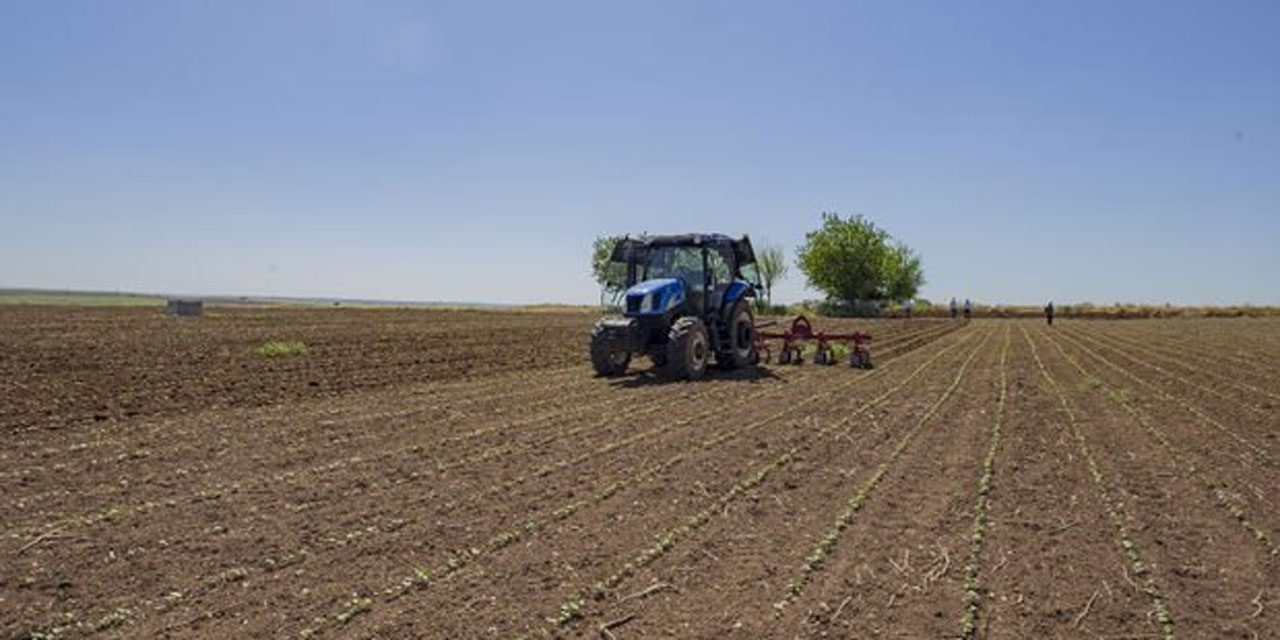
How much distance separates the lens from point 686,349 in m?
13.6

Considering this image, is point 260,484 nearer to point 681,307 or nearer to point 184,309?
point 681,307

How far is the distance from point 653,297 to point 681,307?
883 millimetres

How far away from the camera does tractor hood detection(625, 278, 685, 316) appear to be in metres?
13.7

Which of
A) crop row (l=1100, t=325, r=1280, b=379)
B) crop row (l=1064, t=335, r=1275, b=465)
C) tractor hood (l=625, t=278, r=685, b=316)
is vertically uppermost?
tractor hood (l=625, t=278, r=685, b=316)

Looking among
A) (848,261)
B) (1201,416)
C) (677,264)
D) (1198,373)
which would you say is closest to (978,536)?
(1201,416)

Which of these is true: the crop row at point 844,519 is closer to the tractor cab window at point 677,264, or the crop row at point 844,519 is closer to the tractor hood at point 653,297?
the tractor hood at point 653,297

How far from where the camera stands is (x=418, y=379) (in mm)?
14172

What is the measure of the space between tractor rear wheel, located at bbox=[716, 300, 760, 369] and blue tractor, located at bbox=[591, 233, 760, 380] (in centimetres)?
2

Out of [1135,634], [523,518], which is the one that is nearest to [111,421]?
[523,518]

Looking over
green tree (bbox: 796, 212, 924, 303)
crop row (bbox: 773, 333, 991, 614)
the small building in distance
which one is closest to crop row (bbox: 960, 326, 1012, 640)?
crop row (bbox: 773, 333, 991, 614)

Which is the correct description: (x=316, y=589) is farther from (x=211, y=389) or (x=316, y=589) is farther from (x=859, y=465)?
(x=211, y=389)

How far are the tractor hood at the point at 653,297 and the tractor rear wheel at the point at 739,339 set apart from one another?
4.97 feet

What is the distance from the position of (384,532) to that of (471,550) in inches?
27.7

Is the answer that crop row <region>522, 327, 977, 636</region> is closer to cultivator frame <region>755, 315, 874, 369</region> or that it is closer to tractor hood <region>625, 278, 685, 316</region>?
tractor hood <region>625, 278, 685, 316</region>
